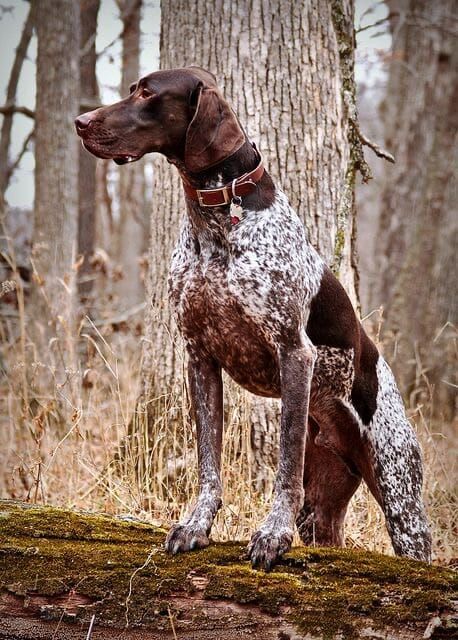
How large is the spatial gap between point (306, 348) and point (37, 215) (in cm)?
538

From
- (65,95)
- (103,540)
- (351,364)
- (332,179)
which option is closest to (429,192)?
(65,95)

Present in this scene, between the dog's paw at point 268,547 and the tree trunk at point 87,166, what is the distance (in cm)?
747

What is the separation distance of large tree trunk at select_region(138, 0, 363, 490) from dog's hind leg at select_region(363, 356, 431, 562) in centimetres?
98

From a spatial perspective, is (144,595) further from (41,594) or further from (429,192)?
(429,192)

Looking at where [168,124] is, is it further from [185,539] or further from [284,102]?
[284,102]

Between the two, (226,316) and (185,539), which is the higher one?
(226,316)

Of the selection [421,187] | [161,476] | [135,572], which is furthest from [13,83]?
[135,572]

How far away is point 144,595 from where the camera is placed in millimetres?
2426

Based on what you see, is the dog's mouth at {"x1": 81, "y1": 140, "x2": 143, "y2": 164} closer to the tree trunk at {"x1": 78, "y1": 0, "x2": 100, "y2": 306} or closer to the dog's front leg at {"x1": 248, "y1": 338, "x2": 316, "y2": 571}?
the dog's front leg at {"x1": 248, "y1": 338, "x2": 316, "y2": 571}

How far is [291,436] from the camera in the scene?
2.84 meters

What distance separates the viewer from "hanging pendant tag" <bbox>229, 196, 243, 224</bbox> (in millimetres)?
2902

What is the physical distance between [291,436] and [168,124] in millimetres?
1174

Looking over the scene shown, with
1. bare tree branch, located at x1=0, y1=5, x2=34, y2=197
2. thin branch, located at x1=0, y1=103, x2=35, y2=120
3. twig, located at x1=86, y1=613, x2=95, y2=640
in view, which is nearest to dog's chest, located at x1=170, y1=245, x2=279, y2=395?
twig, located at x1=86, y1=613, x2=95, y2=640

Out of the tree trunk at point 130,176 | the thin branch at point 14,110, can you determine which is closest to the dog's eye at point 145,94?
the tree trunk at point 130,176
